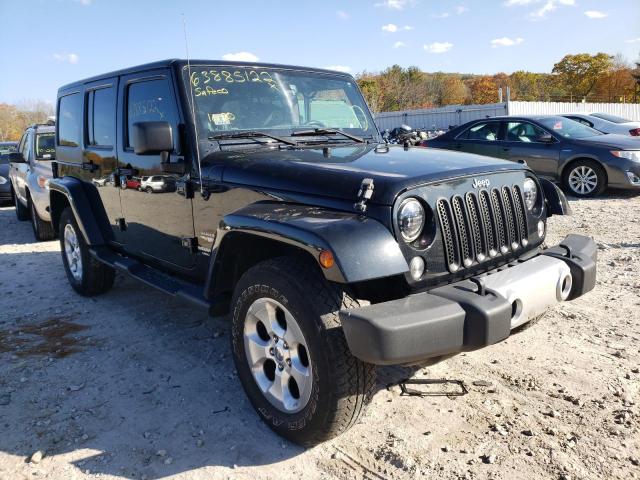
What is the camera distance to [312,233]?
2387mm

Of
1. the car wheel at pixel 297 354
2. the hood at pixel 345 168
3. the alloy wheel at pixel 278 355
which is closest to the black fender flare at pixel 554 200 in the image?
the hood at pixel 345 168

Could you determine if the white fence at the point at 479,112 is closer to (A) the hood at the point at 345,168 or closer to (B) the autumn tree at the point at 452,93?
(A) the hood at the point at 345,168

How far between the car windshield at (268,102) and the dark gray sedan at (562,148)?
663cm

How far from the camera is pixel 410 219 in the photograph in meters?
2.59

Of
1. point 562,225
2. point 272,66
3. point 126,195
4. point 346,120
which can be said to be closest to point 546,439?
point 346,120

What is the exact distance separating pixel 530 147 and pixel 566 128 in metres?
0.81

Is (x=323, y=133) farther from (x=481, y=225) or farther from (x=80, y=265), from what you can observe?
(x=80, y=265)

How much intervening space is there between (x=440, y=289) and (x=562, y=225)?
5.64 m

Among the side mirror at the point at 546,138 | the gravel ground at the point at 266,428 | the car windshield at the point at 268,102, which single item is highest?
the car windshield at the point at 268,102

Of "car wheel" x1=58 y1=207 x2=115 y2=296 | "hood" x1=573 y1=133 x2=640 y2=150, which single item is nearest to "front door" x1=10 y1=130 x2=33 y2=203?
"car wheel" x1=58 y1=207 x2=115 y2=296

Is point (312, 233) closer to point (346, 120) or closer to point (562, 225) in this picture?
point (346, 120)

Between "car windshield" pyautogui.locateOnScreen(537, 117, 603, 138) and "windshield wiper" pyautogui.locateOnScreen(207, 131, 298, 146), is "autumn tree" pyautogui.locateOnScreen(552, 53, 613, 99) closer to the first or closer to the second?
"car windshield" pyautogui.locateOnScreen(537, 117, 603, 138)

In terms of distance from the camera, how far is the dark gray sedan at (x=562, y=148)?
9.13m

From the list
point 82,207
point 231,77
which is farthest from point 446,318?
point 82,207
